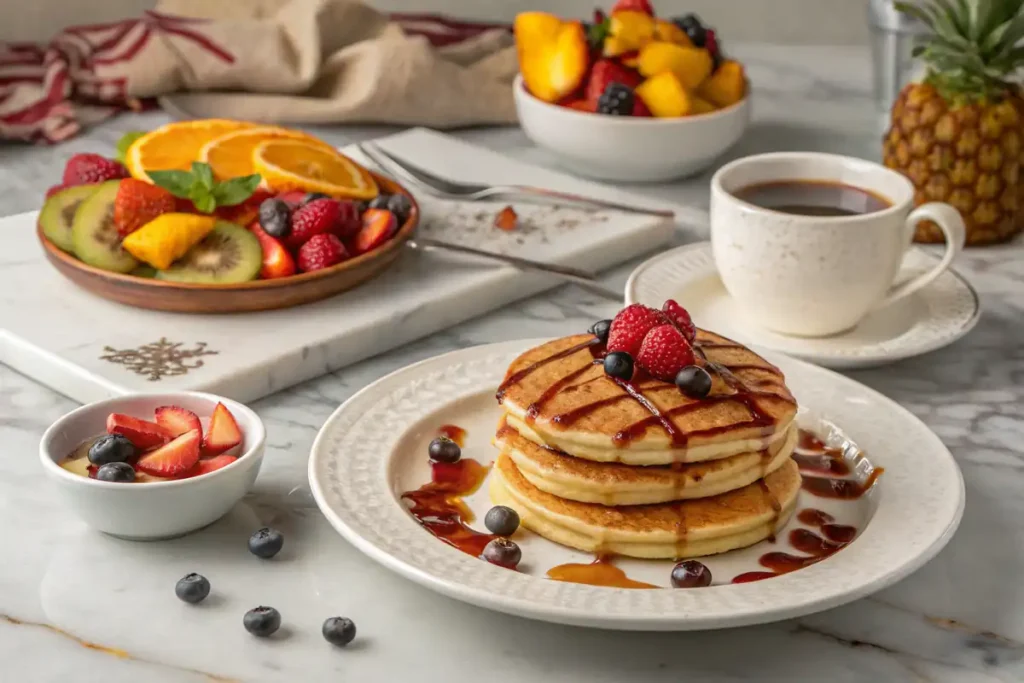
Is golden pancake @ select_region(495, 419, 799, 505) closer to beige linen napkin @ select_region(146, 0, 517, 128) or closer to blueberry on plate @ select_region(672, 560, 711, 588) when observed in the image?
blueberry on plate @ select_region(672, 560, 711, 588)

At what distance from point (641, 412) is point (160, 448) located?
1.58 ft

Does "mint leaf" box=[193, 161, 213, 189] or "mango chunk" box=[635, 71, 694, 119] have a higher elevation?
"mint leaf" box=[193, 161, 213, 189]

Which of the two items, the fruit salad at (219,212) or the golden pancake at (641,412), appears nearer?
the golden pancake at (641,412)

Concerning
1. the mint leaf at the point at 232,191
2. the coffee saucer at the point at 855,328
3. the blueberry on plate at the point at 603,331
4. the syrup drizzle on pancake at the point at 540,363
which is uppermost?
the mint leaf at the point at 232,191

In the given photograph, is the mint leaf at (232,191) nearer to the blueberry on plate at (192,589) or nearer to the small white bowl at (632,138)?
the small white bowl at (632,138)

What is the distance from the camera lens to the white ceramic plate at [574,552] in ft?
3.59

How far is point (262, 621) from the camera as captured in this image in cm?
116

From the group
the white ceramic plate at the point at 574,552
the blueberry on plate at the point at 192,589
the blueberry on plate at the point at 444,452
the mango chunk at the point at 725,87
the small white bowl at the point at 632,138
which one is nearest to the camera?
the white ceramic plate at the point at 574,552

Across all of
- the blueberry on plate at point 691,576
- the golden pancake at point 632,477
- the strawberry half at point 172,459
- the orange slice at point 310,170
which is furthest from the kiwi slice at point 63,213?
the blueberry on plate at point 691,576

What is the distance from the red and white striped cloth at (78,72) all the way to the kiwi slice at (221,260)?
94cm

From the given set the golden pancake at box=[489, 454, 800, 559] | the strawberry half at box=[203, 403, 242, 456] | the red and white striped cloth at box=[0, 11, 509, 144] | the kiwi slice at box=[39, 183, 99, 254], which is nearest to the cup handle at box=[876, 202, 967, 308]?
the golden pancake at box=[489, 454, 800, 559]

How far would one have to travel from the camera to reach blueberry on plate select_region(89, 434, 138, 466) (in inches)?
49.6

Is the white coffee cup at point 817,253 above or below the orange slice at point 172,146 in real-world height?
below

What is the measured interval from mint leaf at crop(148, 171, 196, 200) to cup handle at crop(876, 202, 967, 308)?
3.28ft
